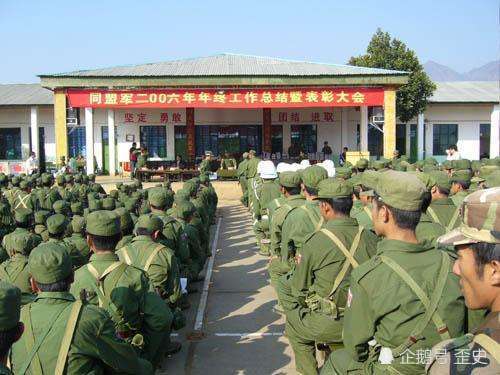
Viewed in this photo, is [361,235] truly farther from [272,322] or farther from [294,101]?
[294,101]

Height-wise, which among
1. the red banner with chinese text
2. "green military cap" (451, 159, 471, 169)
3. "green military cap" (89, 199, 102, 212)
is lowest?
"green military cap" (89, 199, 102, 212)

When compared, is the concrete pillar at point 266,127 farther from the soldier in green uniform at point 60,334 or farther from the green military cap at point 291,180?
the soldier in green uniform at point 60,334

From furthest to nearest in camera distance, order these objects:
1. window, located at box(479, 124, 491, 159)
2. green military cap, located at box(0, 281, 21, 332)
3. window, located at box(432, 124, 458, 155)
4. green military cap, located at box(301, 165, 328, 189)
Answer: window, located at box(479, 124, 491, 159)
window, located at box(432, 124, 458, 155)
green military cap, located at box(301, 165, 328, 189)
green military cap, located at box(0, 281, 21, 332)

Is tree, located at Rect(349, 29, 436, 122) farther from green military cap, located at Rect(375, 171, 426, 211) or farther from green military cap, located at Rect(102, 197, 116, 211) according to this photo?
green military cap, located at Rect(375, 171, 426, 211)

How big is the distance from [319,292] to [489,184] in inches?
116

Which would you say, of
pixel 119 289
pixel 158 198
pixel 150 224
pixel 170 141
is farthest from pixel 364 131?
pixel 119 289

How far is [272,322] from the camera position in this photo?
247 inches

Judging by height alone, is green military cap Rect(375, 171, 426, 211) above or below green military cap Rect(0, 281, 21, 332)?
above

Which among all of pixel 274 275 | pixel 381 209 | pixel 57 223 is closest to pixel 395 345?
pixel 381 209

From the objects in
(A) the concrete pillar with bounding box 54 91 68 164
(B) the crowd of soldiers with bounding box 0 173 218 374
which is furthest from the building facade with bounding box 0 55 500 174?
(B) the crowd of soldiers with bounding box 0 173 218 374

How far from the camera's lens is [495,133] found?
83.7 feet

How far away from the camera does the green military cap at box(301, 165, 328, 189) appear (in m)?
5.53

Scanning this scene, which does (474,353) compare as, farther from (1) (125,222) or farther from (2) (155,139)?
(2) (155,139)

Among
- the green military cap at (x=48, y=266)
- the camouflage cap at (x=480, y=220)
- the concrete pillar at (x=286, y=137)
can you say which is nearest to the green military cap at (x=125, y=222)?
the green military cap at (x=48, y=266)
